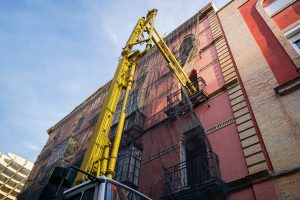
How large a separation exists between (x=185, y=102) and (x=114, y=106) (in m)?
4.70

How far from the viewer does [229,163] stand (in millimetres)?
9078

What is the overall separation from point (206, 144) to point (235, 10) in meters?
8.53

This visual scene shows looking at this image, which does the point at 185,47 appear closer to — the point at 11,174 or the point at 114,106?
the point at 114,106

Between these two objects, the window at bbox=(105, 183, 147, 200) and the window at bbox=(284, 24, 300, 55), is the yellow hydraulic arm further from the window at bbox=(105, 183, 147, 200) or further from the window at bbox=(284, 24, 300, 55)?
the window at bbox=(284, 24, 300, 55)

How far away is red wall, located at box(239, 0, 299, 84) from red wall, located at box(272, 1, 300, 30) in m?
0.53

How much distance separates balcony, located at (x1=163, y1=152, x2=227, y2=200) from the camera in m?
8.41

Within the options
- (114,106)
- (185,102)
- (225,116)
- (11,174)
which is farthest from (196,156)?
(11,174)

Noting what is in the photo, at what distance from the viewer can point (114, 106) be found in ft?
28.4

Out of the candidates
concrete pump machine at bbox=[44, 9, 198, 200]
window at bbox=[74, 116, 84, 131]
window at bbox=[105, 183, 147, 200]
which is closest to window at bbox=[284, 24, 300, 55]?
concrete pump machine at bbox=[44, 9, 198, 200]

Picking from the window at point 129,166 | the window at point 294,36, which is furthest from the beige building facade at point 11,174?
the window at point 294,36

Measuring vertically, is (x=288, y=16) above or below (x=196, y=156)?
above

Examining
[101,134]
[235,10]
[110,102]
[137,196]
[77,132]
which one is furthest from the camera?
[77,132]

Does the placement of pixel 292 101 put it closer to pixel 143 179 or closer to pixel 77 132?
pixel 143 179

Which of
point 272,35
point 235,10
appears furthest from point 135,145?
point 235,10
